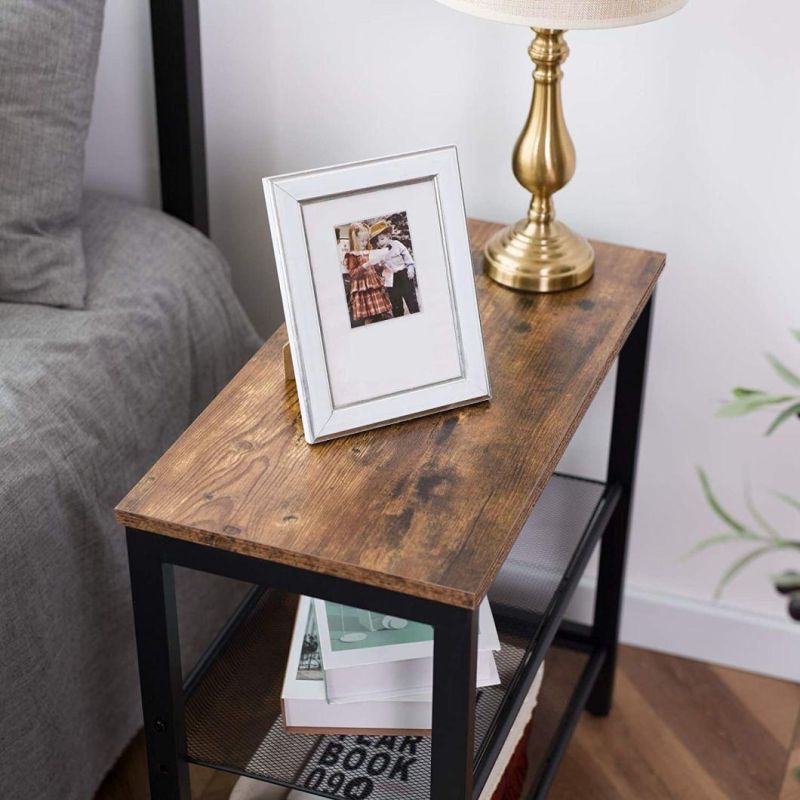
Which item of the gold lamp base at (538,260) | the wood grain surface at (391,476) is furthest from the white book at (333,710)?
the gold lamp base at (538,260)

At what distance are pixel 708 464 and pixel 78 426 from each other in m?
Result: 0.89

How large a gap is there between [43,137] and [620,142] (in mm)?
717

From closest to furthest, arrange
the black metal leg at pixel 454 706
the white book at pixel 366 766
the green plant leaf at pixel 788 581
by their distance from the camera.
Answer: the green plant leaf at pixel 788 581 < the black metal leg at pixel 454 706 < the white book at pixel 366 766

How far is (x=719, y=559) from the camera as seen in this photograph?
69.3 inches

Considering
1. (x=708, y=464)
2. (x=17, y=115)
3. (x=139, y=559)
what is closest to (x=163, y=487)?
(x=139, y=559)

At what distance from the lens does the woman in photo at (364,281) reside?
110 cm

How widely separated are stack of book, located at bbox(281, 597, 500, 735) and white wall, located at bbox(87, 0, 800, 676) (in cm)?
61

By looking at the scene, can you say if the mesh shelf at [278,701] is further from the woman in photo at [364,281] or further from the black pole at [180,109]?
the black pole at [180,109]

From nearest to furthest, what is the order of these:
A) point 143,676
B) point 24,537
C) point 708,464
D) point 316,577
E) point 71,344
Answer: point 316,577
point 143,676
point 24,537
point 71,344
point 708,464

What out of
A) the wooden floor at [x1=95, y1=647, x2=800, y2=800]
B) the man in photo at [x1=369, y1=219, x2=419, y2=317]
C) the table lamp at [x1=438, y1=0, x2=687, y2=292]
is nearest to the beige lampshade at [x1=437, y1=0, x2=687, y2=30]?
the table lamp at [x1=438, y1=0, x2=687, y2=292]

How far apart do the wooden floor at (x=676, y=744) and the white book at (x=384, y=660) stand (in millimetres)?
500

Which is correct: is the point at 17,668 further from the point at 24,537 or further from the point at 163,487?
the point at 163,487

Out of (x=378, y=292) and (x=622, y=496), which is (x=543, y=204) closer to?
(x=378, y=292)

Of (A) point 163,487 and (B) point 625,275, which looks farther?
(B) point 625,275
